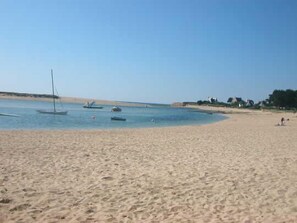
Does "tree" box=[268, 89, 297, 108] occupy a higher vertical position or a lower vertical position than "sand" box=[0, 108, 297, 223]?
higher

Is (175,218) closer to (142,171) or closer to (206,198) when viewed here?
(206,198)

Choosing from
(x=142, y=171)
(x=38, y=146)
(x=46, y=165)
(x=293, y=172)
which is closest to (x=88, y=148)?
(x=38, y=146)

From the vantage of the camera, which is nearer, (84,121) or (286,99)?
(84,121)

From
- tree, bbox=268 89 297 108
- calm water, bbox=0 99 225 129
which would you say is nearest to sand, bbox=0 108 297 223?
calm water, bbox=0 99 225 129

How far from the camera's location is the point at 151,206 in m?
7.18

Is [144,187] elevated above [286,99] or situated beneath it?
situated beneath

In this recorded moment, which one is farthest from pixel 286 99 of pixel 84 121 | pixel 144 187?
pixel 144 187

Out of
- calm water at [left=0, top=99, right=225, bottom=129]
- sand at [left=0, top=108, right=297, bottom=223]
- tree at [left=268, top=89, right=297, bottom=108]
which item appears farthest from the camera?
tree at [left=268, top=89, right=297, bottom=108]

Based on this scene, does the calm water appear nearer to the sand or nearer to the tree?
the sand

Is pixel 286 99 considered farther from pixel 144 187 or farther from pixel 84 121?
A: pixel 144 187

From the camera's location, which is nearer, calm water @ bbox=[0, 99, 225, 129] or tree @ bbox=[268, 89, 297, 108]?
calm water @ bbox=[0, 99, 225, 129]

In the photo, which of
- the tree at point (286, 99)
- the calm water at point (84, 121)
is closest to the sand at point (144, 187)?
the calm water at point (84, 121)

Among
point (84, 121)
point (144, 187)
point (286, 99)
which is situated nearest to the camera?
point (144, 187)

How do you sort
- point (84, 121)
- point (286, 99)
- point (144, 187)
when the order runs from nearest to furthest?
1. point (144, 187)
2. point (84, 121)
3. point (286, 99)
